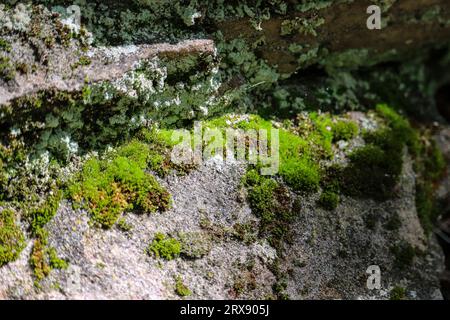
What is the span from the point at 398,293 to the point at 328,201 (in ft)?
3.87

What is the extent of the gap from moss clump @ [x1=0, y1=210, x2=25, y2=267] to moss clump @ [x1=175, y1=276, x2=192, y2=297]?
52.7 inches

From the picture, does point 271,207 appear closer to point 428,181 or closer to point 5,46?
point 428,181

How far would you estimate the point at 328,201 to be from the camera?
548cm

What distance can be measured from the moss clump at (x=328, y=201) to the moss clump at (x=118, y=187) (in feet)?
5.26

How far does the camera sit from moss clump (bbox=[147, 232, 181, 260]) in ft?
15.6

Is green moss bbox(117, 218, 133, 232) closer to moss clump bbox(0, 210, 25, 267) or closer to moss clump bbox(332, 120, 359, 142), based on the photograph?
moss clump bbox(0, 210, 25, 267)

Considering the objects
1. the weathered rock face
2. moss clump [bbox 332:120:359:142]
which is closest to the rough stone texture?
the weathered rock face

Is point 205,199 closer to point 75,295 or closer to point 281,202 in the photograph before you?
point 281,202

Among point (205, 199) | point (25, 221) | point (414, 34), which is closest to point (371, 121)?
point (414, 34)

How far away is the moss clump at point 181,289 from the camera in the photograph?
466 cm

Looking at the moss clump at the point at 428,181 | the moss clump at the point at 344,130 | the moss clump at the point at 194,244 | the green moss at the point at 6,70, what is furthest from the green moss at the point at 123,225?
the moss clump at the point at 428,181

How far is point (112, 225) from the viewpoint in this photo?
4699 millimetres

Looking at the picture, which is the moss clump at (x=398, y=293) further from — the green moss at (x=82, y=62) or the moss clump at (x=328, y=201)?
the green moss at (x=82, y=62)

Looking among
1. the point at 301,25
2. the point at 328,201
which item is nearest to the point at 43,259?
the point at 328,201
